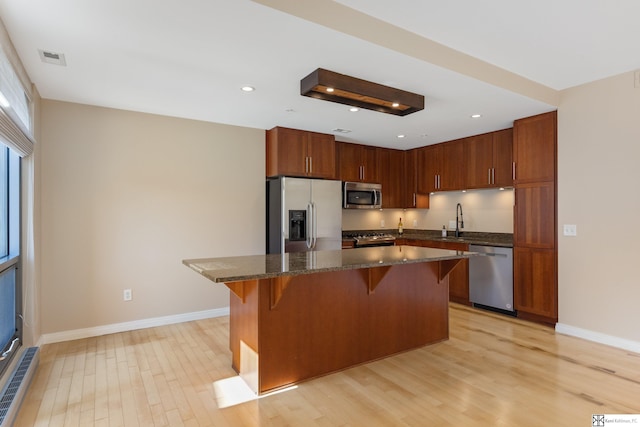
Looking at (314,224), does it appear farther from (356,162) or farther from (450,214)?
(450,214)

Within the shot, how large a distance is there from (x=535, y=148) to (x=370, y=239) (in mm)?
2416

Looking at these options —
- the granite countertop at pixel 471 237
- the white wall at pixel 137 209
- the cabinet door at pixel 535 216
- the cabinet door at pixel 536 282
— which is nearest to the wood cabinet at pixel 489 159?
the cabinet door at pixel 535 216

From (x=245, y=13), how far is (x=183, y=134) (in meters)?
Answer: 2.45

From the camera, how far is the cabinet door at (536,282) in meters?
3.73

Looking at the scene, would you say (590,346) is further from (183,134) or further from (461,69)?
(183,134)

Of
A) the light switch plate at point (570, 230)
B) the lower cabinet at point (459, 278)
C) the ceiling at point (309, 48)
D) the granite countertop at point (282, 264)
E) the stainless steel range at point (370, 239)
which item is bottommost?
the lower cabinet at point (459, 278)

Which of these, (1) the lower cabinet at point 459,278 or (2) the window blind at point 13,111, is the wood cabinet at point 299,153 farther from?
(2) the window blind at point 13,111

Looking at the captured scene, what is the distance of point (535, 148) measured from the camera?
388 centimetres

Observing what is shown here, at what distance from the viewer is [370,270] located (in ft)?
9.39

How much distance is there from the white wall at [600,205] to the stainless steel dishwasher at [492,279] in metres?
0.58

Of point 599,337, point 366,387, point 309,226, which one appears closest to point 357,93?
point 309,226

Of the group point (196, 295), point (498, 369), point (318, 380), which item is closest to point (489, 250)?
point (498, 369)

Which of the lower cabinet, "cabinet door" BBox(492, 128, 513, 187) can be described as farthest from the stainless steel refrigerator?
"cabinet door" BBox(492, 128, 513, 187)

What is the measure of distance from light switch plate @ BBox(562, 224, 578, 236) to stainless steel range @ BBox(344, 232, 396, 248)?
7.81ft
